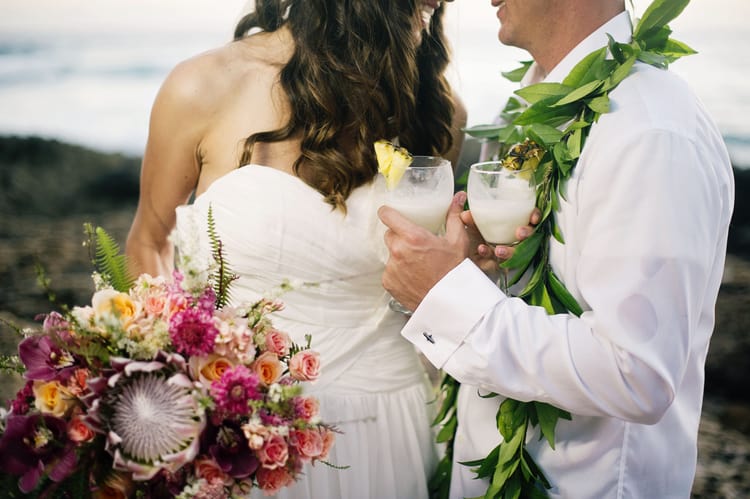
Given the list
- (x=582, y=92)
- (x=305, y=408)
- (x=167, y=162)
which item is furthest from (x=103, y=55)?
(x=305, y=408)

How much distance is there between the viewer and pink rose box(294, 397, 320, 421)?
1.03 meters

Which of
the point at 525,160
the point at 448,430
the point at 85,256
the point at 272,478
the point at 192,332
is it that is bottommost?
the point at 85,256

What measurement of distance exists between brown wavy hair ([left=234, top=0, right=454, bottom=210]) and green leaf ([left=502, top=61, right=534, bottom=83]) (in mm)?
373

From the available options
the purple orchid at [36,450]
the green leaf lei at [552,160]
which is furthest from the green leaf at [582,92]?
the purple orchid at [36,450]

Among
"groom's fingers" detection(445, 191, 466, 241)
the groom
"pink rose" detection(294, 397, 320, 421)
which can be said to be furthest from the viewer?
"groom's fingers" detection(445, 191, 466, 241)

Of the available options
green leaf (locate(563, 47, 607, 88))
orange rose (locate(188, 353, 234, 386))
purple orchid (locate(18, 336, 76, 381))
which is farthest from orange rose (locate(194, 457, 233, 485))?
green leaf (locate(563, 47, 607, 88))

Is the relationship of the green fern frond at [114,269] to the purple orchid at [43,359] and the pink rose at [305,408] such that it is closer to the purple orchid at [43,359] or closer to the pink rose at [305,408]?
the purple orchid at [43,359]

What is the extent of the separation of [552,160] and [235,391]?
788 mm

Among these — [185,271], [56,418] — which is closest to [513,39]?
[185,271]

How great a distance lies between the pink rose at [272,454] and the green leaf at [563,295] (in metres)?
0.64

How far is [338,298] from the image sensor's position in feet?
5.49

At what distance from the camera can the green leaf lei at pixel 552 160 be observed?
1.34m

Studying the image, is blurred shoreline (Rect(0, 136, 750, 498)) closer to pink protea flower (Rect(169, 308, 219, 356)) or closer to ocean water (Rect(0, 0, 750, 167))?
ocean water (Rect(0, 0, 750, 167))

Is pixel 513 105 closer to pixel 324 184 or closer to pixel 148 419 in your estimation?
pixel 324 184
